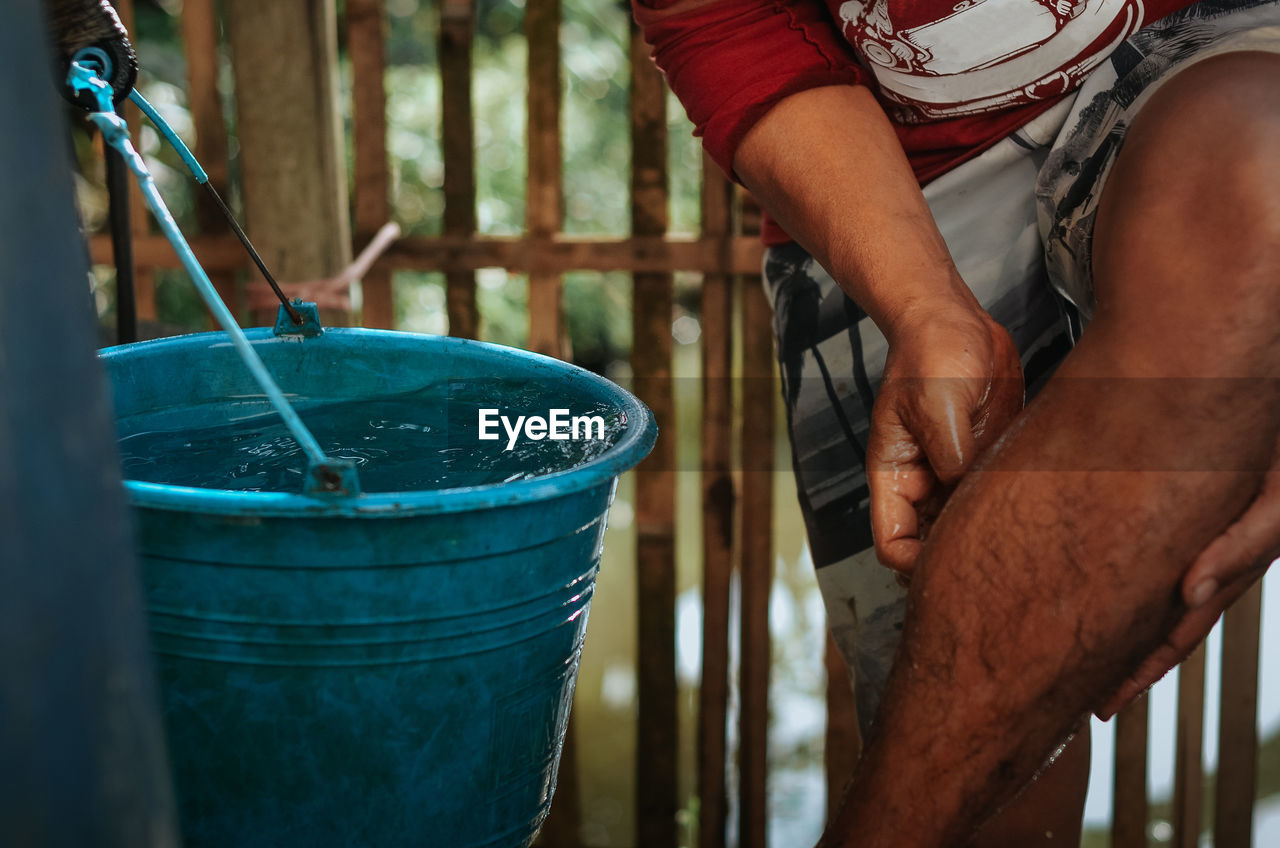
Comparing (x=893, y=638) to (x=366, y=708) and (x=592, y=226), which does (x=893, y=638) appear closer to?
(x=366, y=708)

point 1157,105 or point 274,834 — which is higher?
point 1157,105

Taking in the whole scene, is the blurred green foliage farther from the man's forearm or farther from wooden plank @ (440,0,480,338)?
the man's forearm

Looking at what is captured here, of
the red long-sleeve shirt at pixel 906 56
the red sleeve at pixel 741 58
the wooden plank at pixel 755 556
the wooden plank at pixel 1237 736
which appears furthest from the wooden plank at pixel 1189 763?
the red sleeve at pixel 741 58

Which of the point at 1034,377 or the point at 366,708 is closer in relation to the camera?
the point at 366,708

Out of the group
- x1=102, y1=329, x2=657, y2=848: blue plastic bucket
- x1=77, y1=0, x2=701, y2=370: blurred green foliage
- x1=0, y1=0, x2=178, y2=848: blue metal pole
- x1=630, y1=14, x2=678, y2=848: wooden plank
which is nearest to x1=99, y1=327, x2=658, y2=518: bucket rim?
x1=102, y1=329, x2=657, y2=848: blue plastic bucket

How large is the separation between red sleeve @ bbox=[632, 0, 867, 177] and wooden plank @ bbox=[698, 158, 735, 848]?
0.91 metres

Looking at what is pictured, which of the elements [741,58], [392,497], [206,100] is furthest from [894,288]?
[206,100]

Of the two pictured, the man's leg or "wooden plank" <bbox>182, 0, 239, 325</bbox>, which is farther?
"wooden plank" <bbox>182, 0, 239, 325</bbox>

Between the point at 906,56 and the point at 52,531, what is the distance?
4.11 ft

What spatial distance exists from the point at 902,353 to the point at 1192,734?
165 cm

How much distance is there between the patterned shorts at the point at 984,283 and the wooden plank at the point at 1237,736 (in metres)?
1.09

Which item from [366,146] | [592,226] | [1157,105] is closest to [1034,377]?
[1157,105]

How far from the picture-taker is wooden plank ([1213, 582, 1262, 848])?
2.35 m

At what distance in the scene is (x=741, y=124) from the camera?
1498 mm
